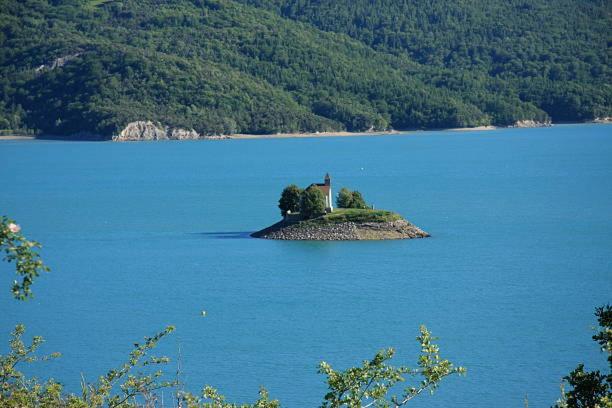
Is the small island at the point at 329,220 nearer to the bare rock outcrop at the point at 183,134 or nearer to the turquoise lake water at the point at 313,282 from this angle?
the turquoise lake water at the point at 313,282

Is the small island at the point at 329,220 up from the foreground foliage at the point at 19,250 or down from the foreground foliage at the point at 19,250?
down

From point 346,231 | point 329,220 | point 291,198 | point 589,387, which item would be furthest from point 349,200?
point 589,387

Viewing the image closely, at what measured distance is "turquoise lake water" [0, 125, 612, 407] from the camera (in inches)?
1305

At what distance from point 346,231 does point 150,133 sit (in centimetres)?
13515

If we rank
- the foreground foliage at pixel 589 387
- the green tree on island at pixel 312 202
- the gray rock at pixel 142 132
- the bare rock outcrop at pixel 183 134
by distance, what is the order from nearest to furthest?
the foreground foliage at pixel 589 387
the green tree on island at pixel 312 202
the gray rock at pixel 142 132
the bare rock outcrop at pixel 183 134

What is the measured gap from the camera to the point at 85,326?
39688 mm

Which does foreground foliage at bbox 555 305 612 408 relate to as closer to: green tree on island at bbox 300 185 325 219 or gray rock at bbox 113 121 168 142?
green tree on island at bbox 300 185 325 219

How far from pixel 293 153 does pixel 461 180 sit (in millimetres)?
47358

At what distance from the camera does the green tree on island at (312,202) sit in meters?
56.0

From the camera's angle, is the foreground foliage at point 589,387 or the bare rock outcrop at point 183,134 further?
the bare rock outcrop at point 183,134

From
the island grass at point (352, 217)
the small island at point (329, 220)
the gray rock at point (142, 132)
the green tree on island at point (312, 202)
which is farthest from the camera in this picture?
the gray rock at point (142, 132)

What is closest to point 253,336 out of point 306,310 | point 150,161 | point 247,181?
point 306,310

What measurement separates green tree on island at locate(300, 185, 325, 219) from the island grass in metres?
0.32

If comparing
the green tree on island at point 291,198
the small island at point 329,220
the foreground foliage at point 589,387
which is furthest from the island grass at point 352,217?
the foreground foliage at point 589,387
